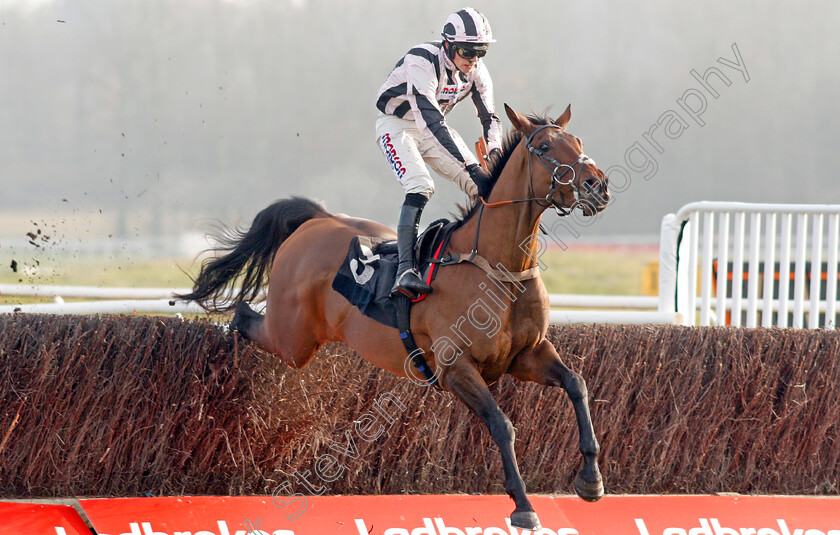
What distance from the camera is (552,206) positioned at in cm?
346

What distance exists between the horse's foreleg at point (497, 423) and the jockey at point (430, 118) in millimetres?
443

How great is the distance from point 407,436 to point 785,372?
7.67ft

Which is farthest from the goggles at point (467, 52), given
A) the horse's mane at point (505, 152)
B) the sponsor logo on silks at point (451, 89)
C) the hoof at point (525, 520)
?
A: the hoof at point (525, 520)

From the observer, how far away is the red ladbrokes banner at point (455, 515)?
3.84 metres

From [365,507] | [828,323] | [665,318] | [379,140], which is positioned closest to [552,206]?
[379,140]

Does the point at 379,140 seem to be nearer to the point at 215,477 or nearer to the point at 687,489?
the point at 215,477

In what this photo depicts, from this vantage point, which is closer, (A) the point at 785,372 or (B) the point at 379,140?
(B) the point at 379,140

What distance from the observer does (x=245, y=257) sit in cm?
533

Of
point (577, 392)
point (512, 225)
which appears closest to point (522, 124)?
point (512, 225)

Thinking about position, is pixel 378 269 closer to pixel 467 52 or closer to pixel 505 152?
pixel 505 152

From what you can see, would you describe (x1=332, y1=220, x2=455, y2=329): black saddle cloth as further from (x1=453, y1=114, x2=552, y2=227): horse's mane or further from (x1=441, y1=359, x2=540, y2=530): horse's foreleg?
(x1=441, y1=359, x2=540, y2=530): horse's foreleg

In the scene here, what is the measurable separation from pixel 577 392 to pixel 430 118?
142 cm

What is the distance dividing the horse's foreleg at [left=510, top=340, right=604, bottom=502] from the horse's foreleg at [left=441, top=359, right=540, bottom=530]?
0.81 ft

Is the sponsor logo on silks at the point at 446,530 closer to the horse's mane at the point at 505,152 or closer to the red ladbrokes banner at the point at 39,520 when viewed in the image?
the red ladbrokes banner at the point at 39,520
